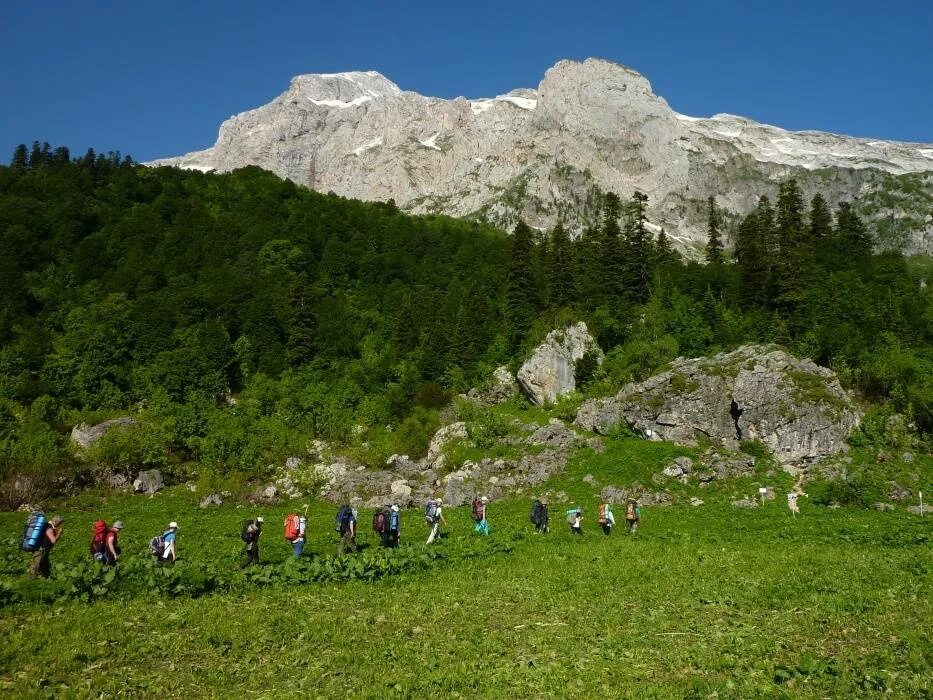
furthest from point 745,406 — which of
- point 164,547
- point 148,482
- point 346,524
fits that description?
point 148,482

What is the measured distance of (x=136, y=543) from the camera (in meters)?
28.9

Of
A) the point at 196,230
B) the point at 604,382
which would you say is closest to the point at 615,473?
the point at 604,382

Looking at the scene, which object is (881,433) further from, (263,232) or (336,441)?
(263,232)

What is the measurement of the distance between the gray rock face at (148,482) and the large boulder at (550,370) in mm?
34836

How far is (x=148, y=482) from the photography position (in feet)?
165

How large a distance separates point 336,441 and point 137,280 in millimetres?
39514

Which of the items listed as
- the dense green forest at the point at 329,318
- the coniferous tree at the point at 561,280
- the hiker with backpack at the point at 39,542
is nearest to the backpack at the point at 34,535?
the hiker with backpack at the point at 39,542

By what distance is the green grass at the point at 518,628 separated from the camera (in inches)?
381

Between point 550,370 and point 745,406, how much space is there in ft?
63.5

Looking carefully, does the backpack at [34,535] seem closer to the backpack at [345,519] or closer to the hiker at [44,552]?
the hiker at [44,552]

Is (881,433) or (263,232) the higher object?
(263,232)

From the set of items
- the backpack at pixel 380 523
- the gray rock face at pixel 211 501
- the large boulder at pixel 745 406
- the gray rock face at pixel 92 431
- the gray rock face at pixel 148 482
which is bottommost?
the gray rock face at pixel 211 501

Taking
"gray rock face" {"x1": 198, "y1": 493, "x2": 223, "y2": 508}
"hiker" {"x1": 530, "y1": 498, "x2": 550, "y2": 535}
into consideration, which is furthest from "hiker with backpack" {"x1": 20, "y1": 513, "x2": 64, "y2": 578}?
"gray rock face" {"x1": 198, "y1": 493, "x2": 223, "y2": 508}

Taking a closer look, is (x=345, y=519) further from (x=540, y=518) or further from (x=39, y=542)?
(x=39, y=542)
